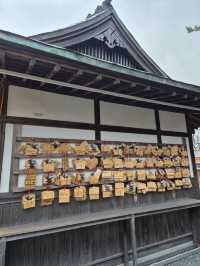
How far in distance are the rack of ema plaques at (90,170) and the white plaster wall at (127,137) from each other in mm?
85

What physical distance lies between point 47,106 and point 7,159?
871mm

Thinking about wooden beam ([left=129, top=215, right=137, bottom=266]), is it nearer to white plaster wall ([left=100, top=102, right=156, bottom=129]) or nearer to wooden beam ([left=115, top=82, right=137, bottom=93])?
white plaster wall ([left=100, top=102, right=156, bottom=129])

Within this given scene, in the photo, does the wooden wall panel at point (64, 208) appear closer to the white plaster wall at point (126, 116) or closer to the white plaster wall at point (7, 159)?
the white plaster wall at point (7, 159)

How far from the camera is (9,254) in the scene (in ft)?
7.24

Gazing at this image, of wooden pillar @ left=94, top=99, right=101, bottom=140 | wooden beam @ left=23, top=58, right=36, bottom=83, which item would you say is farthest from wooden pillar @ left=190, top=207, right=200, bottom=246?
wooden beam @ left=23, top=58, right=36, bottom=83

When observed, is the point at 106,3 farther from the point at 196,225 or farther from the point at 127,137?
the point at 196,225

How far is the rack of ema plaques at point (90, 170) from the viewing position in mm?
2414

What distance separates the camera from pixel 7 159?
2320 millimetres

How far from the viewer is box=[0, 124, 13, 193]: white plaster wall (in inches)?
88.7

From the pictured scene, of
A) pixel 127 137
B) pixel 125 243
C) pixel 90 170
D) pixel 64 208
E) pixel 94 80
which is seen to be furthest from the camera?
pixel 127 137

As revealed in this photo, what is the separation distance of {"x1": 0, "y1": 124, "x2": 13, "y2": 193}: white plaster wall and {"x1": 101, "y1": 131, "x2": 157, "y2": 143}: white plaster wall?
1.34 metres

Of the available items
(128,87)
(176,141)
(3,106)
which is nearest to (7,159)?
(3,106)

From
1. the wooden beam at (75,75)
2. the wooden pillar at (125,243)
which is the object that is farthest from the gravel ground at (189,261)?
the wooden beam at (75,75)

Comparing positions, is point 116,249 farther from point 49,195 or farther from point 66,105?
point 66,105
